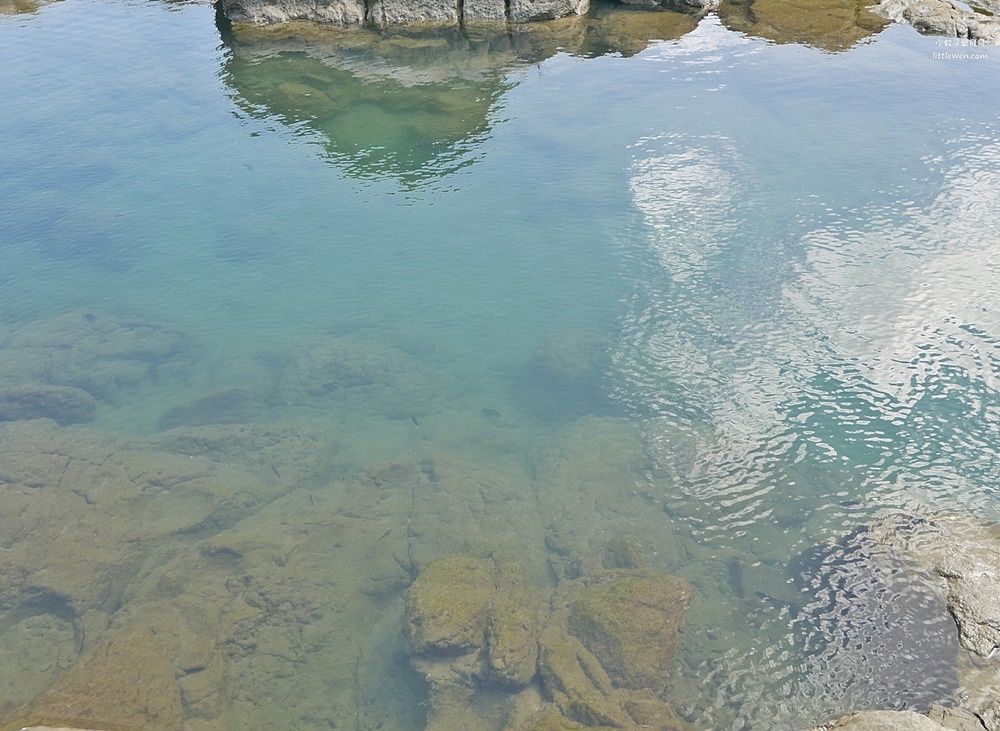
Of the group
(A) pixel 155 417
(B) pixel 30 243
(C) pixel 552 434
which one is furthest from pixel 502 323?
(B) pixel 30 243

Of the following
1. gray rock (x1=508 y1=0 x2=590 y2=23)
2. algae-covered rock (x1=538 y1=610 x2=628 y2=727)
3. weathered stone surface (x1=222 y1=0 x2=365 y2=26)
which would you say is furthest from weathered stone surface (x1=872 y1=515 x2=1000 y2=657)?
weathered stone surface (x1=222 y1=0 x2=365 y2=26)

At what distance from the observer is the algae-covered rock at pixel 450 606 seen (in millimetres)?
9336

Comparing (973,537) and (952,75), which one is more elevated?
(952,75)

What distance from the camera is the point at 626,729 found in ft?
27.0

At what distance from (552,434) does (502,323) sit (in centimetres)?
288

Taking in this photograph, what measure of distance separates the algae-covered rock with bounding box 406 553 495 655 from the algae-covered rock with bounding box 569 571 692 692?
1182 mm

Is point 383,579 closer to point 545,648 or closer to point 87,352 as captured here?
point 545,648

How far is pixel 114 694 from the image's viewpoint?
8.76 m

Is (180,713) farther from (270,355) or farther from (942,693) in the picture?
(942,693)

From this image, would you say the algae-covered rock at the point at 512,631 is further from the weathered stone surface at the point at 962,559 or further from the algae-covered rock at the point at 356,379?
the weathered stone surface at the point at 962,559

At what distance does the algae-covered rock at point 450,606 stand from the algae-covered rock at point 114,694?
2.87 meters

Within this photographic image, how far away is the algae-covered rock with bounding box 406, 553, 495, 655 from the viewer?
9.34m

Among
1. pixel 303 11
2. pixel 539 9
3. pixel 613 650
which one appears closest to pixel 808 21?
pixel 539 9

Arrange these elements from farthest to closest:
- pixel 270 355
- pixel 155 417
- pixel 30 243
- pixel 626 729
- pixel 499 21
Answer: pixel 499 21, pixel 30 243, pixel 270 355, pixel 155 417, pixel 626 729
